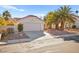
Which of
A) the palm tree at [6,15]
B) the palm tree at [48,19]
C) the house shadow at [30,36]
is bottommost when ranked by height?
the house shadow at [30,36]

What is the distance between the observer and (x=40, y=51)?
6.45 meters

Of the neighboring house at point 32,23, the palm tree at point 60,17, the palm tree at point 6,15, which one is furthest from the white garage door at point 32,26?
the palm tree at point 6,15

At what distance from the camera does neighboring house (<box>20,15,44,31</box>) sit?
21.3 feet

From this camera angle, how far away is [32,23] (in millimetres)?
6570

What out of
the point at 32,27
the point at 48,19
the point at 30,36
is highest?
the point at 48,19

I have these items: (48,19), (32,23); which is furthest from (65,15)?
(32,23)

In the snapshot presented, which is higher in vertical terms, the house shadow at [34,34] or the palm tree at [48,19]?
the palm tree at [48,19]

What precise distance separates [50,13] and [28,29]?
416mm

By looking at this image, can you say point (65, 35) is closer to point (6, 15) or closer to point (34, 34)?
point (34, 34)

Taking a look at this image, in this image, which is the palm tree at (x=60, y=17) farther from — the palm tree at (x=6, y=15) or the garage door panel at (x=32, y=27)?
the palm tree at (x=6, y=15)

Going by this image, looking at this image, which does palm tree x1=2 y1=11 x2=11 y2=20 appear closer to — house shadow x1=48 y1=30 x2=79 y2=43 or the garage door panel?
the garage door panel

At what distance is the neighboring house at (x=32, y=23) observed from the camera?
6.51 m
